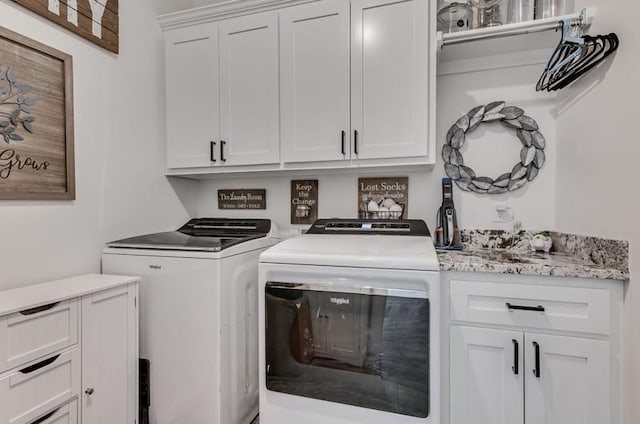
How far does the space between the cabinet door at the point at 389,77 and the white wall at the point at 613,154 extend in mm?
704

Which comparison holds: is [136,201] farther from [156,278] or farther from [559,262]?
[559,262]

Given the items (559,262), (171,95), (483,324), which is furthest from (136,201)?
(559,262)

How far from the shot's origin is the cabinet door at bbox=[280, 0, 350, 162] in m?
1.76

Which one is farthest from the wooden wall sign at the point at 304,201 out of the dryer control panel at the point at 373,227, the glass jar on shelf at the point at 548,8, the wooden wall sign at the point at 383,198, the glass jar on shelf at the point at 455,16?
the glass jar on shelf at the point at 548,8

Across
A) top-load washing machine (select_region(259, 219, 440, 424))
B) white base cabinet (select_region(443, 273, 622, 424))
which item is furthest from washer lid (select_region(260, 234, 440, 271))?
white base cabinet (select_region(443, 273, 622, 424))

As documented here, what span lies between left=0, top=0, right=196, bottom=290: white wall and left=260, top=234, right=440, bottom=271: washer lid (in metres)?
1.02

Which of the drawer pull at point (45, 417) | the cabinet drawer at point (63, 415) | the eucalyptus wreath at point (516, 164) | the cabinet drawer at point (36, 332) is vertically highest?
the eucalyptus wreath at point (516, 164)

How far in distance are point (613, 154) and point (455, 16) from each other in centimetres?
105

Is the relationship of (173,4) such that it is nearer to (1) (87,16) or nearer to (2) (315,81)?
(1) (87,16)

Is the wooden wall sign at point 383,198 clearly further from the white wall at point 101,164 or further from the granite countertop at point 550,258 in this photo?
the white wall at point 101,164

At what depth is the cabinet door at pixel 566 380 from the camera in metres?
1.23

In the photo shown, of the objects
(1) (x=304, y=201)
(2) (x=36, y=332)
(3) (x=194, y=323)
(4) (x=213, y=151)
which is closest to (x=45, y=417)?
(2) (x=36, y=332)

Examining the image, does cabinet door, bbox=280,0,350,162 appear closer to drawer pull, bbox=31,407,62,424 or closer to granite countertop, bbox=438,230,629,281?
granite countertop, bbox=438,230,629,281

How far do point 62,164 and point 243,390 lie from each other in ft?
4.79
